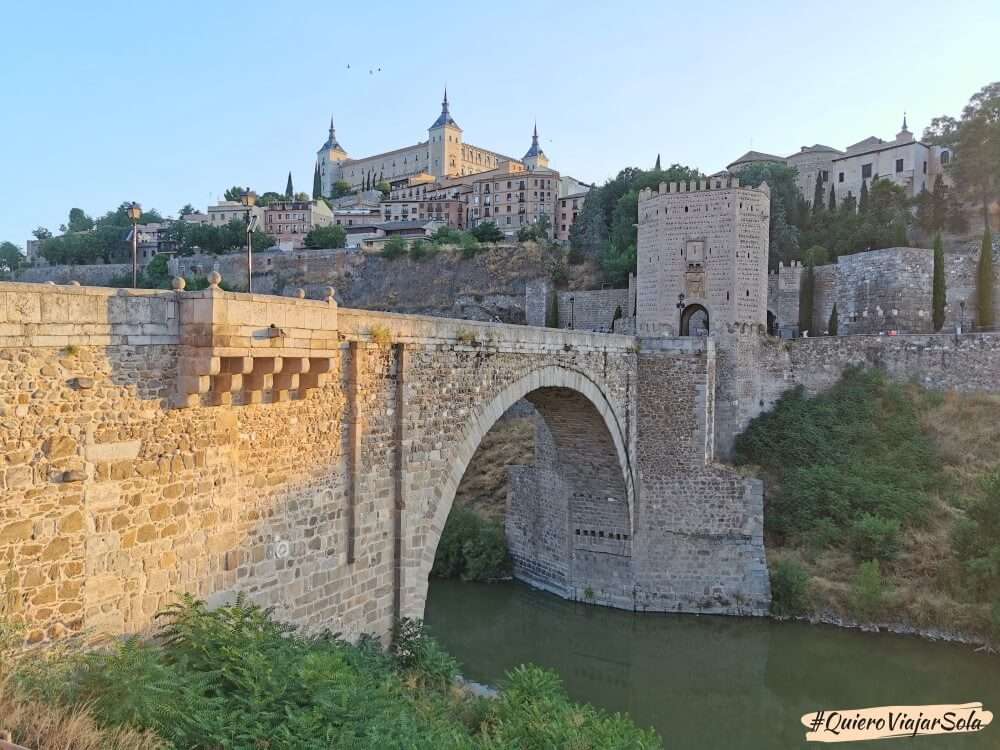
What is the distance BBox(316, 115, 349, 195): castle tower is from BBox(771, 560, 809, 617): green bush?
301 feet

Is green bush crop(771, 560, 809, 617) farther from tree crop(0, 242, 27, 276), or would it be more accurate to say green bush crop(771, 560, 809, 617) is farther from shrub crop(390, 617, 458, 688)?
tree crop(0, 242, 27, 276)

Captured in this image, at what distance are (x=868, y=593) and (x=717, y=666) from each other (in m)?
3.60

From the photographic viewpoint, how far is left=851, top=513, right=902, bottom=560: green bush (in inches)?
628

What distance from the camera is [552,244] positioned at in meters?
42.2

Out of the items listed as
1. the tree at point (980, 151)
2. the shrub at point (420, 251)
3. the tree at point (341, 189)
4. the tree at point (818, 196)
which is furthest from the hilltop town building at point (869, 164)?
the tree at point (341, 189)

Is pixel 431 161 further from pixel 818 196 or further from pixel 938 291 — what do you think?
pixel 938 291

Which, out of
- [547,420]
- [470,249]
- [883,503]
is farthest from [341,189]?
[883,503]

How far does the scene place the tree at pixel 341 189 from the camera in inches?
3654

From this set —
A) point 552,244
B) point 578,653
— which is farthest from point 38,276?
point 578,653

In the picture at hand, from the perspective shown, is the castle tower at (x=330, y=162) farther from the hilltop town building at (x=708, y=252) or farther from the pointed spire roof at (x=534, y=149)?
the hilltop town building at (x=708, y=252)

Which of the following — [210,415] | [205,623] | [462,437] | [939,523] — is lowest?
[939,523]

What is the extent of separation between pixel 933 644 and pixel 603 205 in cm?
2907

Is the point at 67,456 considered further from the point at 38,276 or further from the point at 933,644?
the point at 38,276

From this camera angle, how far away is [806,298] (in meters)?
26.7
